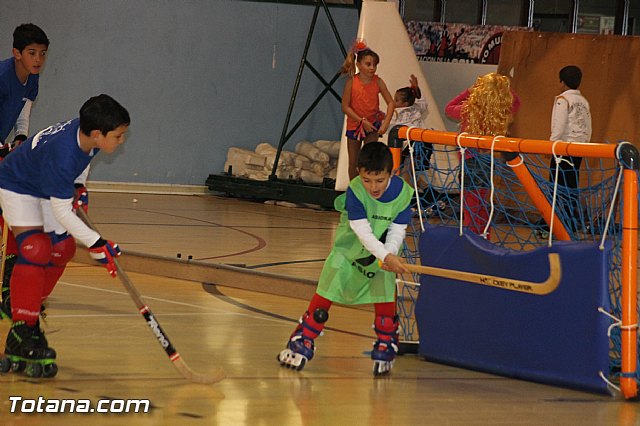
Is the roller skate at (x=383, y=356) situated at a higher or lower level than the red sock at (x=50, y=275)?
lower

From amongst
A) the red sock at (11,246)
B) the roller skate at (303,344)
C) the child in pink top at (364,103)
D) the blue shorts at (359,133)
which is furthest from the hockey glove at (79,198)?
the blue shorts at (359,133)

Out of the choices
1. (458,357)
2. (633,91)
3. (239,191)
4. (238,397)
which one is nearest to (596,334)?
(458,357)

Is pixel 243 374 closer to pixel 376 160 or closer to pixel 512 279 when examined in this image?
pixel 376 160

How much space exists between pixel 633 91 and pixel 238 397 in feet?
23.2

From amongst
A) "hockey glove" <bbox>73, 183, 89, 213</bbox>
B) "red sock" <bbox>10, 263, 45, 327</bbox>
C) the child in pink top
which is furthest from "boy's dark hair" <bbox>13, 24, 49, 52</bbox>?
the child in pink top

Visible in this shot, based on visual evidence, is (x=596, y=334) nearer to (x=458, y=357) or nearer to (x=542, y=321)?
(x=542, y=321)

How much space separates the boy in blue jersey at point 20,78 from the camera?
227 inches

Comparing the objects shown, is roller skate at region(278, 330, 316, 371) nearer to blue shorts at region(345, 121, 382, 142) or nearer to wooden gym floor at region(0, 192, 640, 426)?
wooden gym floor at region(0, 192, 640, 426)

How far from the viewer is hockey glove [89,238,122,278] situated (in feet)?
14.1

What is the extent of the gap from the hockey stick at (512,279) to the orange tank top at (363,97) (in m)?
5.15

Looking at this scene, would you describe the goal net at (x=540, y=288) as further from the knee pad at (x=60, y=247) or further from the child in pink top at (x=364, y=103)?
the child in pink top at (x=364, y=103)

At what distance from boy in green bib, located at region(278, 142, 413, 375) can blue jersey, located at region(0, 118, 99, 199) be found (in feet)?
3.57

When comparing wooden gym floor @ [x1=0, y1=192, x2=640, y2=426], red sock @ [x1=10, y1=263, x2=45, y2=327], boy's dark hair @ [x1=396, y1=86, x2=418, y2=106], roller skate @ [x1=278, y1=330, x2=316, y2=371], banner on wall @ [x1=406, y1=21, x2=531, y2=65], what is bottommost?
wooden gym floor @ [x1=0, y1=192, x2=640, y2=426]

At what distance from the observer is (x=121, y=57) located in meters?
12.0
